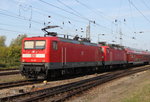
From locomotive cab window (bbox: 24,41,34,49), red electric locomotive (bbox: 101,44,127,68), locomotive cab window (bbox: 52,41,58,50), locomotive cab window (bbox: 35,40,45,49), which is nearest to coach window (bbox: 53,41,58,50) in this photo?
locomotive cab window (bbox: 52,41,58,50)

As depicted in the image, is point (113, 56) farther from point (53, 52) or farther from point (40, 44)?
point (40, 44)

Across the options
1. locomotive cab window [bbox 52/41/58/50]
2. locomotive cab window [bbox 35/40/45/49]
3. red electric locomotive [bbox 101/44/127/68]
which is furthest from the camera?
red electric locomotive [bbox 101/44/127/68]

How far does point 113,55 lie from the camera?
29609mm

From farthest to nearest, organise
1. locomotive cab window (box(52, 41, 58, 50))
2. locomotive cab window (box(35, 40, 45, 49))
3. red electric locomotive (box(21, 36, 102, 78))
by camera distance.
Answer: locomotive cab window (box(52, 41, 58, 50)) → locomotive cab window (box(35, 40, 45, 49)) → red electric locomotive (box(21, 36, 102, 78))

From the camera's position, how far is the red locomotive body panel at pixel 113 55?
1059 inches

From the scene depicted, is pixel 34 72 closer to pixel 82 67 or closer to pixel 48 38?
pixel 48 38

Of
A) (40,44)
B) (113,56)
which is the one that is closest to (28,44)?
(40,44)

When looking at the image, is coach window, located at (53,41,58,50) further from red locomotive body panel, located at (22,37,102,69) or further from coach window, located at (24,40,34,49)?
coach window, located at (24,40,34,49)

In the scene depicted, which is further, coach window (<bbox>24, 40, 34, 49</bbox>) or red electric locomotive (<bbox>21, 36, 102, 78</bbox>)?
coach window (<bbox>24, 40, 34, 49</bbox>)

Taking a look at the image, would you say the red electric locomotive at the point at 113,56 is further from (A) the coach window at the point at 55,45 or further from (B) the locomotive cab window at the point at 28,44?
(B) the locomotive cab window at the point at 28,44

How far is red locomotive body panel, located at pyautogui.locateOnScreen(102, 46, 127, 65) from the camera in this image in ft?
88.2

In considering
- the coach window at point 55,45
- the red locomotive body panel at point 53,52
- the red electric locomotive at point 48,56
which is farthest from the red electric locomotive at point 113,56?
the coach window at point 55,45

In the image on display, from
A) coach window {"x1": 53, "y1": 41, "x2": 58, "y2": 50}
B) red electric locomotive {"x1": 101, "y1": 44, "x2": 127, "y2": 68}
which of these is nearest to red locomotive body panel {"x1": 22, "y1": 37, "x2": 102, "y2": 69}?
coach window {"x1": 53, "y1": 41, "x2": 58, "y2": 50}

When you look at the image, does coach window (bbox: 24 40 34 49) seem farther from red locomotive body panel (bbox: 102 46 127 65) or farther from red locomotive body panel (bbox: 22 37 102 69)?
red locomotive body panel (bbox: 102 46 127 65)
